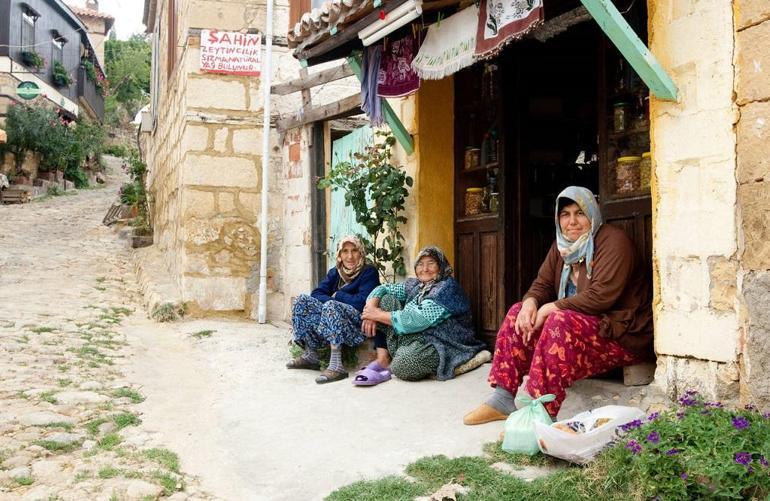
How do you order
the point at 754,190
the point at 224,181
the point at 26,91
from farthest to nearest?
the point at 26,91
the point at 224,181
the point at 754,190

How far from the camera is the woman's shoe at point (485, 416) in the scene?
3760 millimetres

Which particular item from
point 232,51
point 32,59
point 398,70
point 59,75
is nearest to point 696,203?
point 398,70

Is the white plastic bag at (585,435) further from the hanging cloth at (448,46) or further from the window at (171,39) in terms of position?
the window at (171,39)

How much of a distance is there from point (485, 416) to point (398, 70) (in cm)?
258

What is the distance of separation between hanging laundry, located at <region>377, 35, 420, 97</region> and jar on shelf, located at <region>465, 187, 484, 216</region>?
0.94m

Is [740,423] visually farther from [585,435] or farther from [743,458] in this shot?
[585,435]

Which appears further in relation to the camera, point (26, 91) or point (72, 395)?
point (26, 91)

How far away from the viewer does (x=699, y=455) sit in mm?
2453

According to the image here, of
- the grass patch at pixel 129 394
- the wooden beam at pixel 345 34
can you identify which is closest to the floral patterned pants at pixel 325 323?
the grass patch at pixel 129 394

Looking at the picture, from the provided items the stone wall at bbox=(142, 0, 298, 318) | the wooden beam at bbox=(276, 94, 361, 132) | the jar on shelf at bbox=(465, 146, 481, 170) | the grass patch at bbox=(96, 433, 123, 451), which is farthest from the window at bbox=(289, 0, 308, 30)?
the grass patch at bbox=(96, 433, 123, 451)

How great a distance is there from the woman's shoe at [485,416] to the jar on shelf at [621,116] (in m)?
1.78

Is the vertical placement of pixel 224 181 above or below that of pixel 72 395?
above

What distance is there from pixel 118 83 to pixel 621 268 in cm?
3602

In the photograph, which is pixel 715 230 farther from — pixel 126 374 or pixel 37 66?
pixel 37 66
